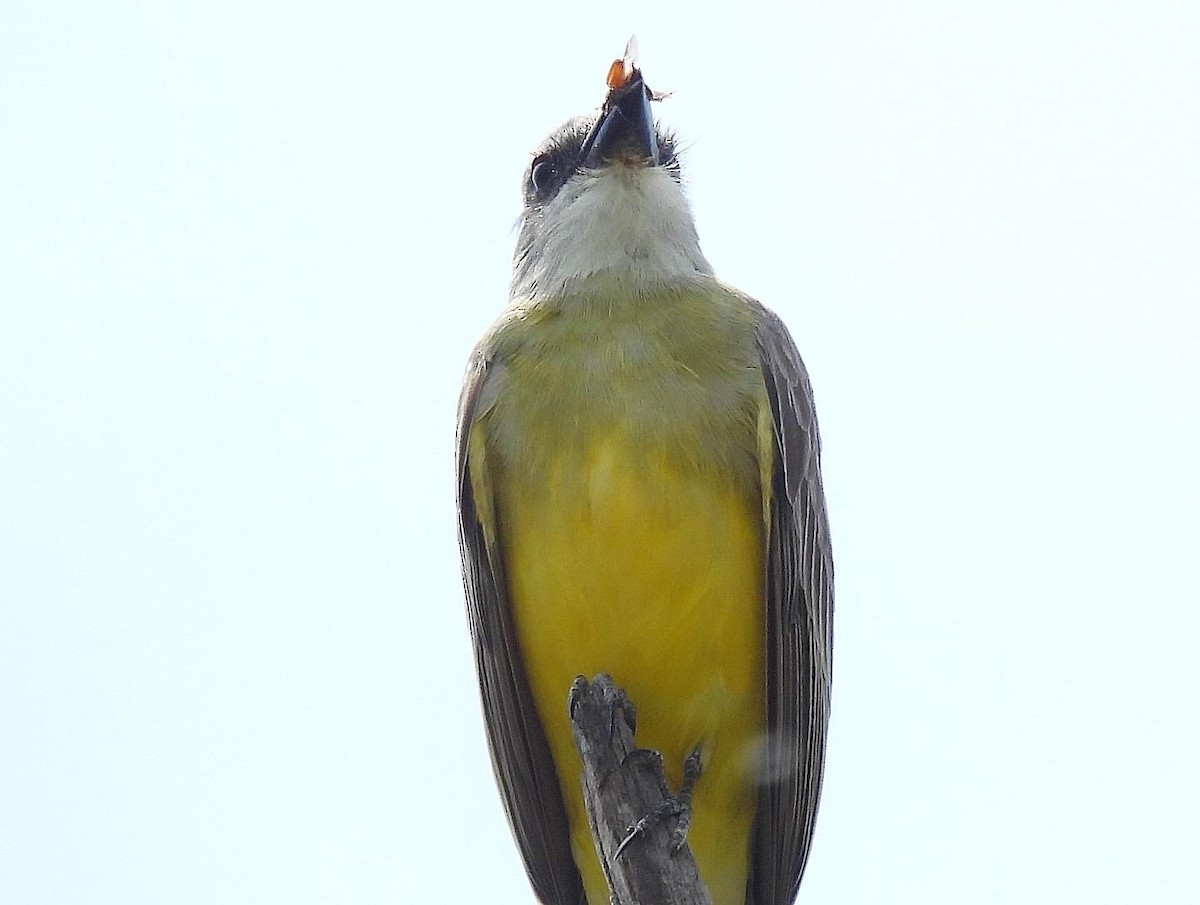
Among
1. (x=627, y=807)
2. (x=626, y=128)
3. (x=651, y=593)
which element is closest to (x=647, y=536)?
(x=651, y=593)

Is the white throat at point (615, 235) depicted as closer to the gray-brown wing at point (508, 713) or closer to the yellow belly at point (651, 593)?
the gray-brown wing at point (508, 713)

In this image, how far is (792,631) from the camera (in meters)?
6.51

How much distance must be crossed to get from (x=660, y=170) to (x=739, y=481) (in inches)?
72.8

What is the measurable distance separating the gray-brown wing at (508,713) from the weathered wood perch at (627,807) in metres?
0.72

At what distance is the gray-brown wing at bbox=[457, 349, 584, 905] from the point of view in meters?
6.68

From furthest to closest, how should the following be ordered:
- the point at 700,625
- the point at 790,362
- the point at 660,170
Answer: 1. the point at 660,170
2. the point at 790,362
3. the point at 700,625

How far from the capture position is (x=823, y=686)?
6.93 meters

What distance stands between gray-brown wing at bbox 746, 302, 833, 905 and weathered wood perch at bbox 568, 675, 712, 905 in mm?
811

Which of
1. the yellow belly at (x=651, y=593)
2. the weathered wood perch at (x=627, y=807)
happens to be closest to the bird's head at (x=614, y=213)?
the yellow belly at (x=651, y=593)

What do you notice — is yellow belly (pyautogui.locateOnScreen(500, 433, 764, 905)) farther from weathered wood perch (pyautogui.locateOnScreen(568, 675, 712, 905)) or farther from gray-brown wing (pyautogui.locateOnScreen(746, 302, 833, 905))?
weathered wood perch (pyautogui.locateOnScreen(568, 675, 712, 905))

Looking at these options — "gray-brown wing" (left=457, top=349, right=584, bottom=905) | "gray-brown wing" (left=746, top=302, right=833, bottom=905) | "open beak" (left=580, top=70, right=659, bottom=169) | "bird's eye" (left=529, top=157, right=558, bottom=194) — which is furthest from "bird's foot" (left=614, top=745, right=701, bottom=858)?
"bird's eye" (left=529, top=157, right=558, bottom=194)

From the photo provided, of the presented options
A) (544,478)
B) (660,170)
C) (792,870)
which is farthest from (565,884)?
(660,170)

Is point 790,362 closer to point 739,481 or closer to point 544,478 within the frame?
point 739,481

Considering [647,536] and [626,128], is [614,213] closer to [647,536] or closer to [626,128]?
[626,128]
